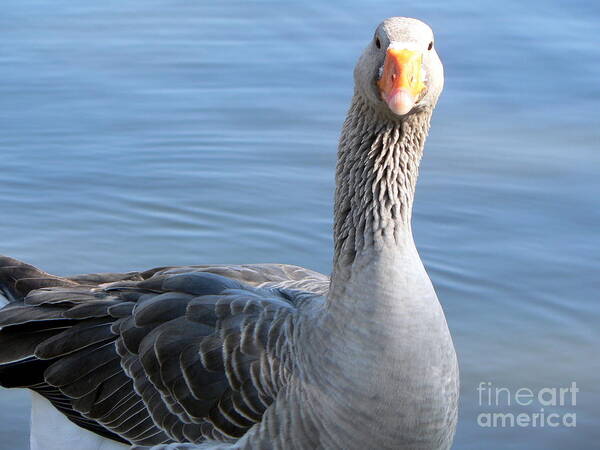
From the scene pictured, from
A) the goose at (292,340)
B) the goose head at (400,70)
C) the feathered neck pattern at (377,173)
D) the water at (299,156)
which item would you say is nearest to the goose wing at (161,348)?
the goose at (292,340)

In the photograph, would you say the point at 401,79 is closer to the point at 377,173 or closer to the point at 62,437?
the point at 377,173

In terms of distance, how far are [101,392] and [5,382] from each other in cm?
40

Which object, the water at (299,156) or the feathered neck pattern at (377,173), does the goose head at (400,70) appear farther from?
the water at (299,156)

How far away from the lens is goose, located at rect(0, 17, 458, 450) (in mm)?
3994

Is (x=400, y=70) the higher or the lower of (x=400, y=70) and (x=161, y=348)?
the higher

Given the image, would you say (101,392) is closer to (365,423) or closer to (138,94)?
(365,423)

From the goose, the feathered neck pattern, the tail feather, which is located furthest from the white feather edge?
the feathered neck pattern

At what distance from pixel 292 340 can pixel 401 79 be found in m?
1.04

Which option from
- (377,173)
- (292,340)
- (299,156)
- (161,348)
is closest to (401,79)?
(377,173)

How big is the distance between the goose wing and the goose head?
894mm

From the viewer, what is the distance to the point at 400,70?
3795 mm

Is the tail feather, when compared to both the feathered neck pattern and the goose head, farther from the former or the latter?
the goose head

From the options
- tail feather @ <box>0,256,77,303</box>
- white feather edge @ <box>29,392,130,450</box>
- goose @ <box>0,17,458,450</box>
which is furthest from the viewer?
tail feather @ <box>0,256,77,303</box>

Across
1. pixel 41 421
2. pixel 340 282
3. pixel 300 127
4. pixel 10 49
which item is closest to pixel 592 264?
pixel 300 127
